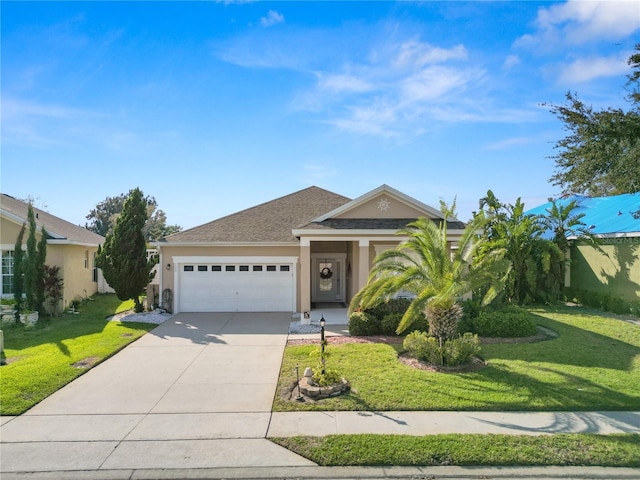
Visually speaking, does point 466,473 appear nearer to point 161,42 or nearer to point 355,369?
point 355,369

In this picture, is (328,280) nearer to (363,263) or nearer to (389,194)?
(363,263)

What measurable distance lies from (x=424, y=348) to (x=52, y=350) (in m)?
9.58

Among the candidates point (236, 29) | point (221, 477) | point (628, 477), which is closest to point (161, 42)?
point (236, 29)

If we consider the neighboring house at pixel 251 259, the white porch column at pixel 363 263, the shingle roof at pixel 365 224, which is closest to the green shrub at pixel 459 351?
the white porch column at pixel 363 263

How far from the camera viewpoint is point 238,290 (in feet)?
56.7

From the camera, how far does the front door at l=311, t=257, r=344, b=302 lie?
65.0 ft

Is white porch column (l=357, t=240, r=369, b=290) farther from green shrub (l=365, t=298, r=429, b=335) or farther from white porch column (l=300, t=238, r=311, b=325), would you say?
white porch column (l=300, t=238, r=311, b=325)

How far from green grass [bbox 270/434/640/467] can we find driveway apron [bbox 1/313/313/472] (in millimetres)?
444

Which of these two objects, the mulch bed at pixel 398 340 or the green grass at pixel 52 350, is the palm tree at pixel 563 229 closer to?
the mulch bed at pixel 398 340

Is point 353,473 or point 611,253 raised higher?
point 611,253

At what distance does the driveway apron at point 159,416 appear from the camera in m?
5.71

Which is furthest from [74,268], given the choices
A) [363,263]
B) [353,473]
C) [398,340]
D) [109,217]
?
[109,217]

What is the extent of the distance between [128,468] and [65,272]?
1493 centimetres

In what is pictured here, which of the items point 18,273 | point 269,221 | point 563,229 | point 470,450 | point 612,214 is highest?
point 612,214
